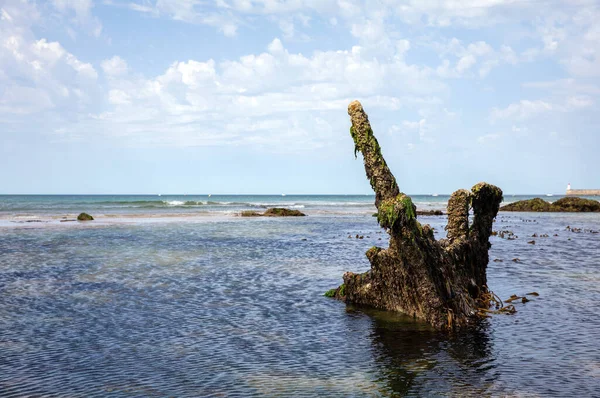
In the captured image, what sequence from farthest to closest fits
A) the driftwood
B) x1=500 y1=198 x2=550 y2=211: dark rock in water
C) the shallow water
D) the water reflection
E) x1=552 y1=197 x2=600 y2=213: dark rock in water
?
1. x1=500 y1=198 x2=550 y2=211: dark rock in water
2. x1=552 y1=197 x2=600 y2=213: dark rock in water
3. the driftwood
4. the shallow water
5. the water reflection

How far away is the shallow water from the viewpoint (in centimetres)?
1029

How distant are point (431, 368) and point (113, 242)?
30848 mm

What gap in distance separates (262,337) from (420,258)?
4.84 m

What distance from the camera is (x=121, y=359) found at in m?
11.7

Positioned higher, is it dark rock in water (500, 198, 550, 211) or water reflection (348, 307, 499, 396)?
dark rock in water (500, 198, 550, 211)

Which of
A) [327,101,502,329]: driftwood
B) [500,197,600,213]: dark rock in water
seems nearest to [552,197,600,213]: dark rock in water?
[500,197,600,213]: dark rock in water

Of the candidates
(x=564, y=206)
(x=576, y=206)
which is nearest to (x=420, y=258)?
(x=564, y=206)

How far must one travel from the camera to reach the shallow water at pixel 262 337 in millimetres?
10289

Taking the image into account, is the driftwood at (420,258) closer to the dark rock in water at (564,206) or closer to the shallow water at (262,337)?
the shallow water at (262,337)

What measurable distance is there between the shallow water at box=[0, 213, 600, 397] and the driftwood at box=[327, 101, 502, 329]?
2.33 feet

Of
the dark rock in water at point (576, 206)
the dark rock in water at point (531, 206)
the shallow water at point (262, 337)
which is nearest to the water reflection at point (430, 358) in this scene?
the shallow water at point (262, 337)

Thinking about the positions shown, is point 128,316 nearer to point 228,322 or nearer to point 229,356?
point 228,322

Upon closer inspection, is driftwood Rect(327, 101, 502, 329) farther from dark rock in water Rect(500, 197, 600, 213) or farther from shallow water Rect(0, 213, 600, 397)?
dark rock in water Rect(500, 197, 600, 213)

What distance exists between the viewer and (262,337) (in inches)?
536
